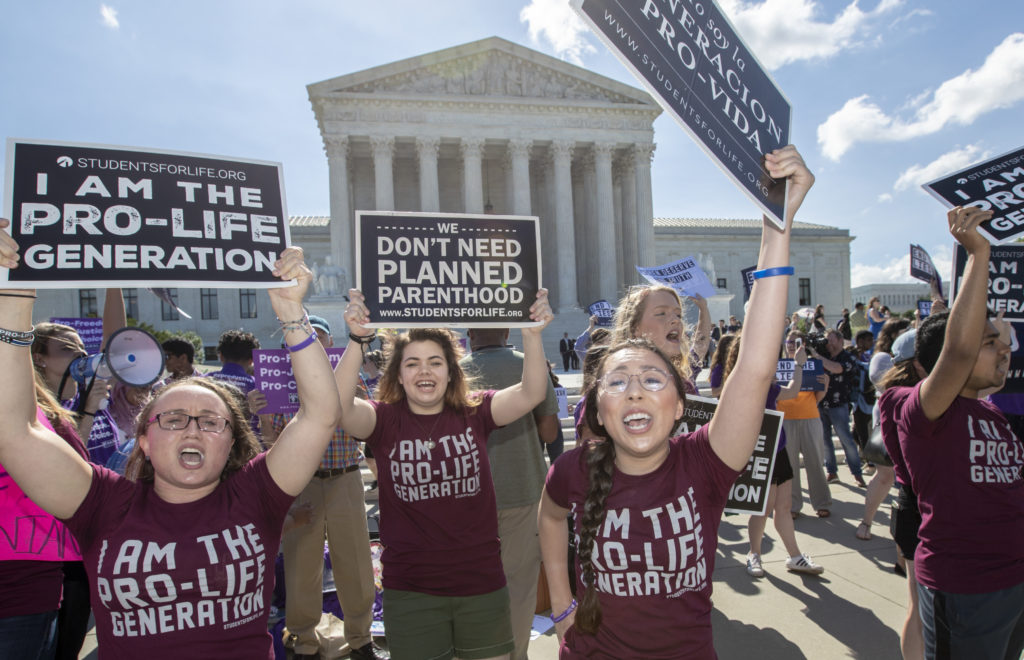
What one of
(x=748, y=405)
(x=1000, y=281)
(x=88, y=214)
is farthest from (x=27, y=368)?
(x=1000, y=281)

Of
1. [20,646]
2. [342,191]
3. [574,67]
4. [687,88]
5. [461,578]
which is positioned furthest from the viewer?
[574,67]

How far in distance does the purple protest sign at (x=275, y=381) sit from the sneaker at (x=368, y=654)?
168 cm

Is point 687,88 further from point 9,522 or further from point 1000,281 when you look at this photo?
point 1000,281

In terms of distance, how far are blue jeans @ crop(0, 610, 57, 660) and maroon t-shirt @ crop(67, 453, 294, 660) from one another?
697 mm

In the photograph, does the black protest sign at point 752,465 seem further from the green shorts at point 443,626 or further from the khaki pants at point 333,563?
the khaki pants at point 333,563

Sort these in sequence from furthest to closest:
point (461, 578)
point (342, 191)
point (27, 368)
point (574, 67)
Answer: point (574, 67)
point (342, 191)
point (461, 578)
point (27, 368)

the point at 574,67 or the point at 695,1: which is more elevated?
the point at 574,67

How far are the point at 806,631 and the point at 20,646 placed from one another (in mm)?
4156

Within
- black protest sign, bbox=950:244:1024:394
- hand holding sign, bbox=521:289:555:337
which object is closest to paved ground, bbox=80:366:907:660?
black protest sign, bbox=950:244:1024:394

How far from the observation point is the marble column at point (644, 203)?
34.7m

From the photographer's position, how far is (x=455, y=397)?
9.75 ft

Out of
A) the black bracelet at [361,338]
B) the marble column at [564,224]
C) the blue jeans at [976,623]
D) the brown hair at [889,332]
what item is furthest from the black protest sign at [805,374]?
the marble column at [564,224]

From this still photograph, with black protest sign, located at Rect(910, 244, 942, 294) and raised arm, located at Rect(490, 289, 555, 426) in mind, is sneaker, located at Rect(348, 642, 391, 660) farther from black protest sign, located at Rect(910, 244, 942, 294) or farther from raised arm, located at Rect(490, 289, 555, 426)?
black protest sign, located at Rect(910, 244, 942, 294)

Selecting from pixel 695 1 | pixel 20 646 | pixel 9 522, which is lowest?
pixel 20 646
